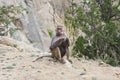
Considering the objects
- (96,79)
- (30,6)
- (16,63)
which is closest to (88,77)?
(96,79)

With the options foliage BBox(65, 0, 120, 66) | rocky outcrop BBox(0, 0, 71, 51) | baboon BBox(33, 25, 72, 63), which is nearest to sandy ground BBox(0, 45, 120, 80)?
baboon BBox(33, 25, 72, 63)

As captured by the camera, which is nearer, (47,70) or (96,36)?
(47,70)

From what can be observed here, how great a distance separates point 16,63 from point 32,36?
15968 millimetres

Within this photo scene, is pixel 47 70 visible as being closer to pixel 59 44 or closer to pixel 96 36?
pixel 59 44

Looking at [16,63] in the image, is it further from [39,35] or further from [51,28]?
[51,28]

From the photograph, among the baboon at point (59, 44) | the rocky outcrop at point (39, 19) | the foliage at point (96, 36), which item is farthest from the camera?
the rocky outcrop at point (39, 19)

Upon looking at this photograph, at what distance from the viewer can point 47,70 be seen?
993 cm

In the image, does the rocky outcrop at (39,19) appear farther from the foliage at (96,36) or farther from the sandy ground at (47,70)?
the sandy ground at (47,70)

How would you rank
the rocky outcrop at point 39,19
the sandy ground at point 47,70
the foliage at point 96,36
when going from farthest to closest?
the rocky outcrop at point 39,19, the foliage at point 96,36, the sandy ground at point 47,70

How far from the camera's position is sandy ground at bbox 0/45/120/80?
916 cm

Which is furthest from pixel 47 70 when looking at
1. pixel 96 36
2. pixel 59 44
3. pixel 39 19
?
pixel 39 19

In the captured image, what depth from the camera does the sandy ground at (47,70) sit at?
9.16m

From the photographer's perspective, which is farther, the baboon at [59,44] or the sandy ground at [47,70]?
the baboon at [59,44]

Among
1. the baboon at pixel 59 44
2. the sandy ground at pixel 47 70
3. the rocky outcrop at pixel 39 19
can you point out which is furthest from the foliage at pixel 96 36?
the baboon at pixel 59 44
